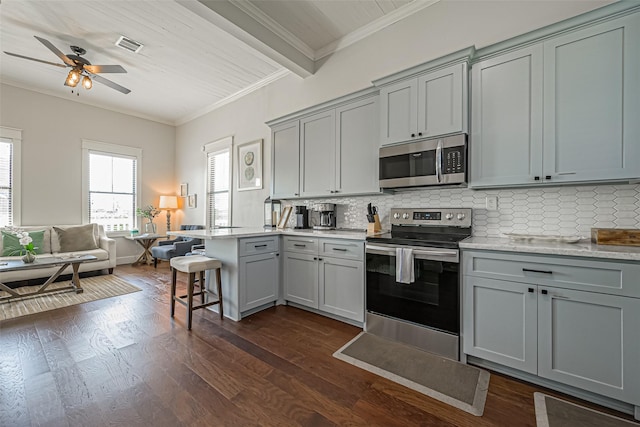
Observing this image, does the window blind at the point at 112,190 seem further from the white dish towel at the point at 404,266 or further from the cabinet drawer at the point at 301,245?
the white dish towel at the point at 404,266

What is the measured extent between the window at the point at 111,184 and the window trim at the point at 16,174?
2.80 ft

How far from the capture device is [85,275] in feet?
15.3

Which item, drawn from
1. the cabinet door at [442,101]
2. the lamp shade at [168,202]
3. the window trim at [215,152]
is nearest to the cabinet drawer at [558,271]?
the cabinet door at [442,101]

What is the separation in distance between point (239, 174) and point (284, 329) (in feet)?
10.5

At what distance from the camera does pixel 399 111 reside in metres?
2.57

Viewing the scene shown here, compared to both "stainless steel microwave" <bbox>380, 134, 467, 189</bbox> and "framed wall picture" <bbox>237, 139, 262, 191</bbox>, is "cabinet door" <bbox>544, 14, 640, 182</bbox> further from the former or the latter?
"framed wall picture" <bbox>237, 139, 262, 191</bbox>

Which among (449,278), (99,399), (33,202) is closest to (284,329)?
(99,399)

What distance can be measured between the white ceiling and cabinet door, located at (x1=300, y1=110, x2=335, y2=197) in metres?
0.95

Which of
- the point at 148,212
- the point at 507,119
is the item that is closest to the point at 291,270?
the point at 507,119

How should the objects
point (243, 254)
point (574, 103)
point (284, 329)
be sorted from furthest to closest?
point (243, 254) < point (284, 329) < point (574, 103)

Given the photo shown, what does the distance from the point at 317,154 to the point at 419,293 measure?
2.03 metres

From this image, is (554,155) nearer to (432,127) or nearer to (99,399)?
(432,127)

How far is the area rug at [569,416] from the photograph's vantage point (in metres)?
1.44

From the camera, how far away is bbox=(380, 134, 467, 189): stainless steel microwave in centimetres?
225
